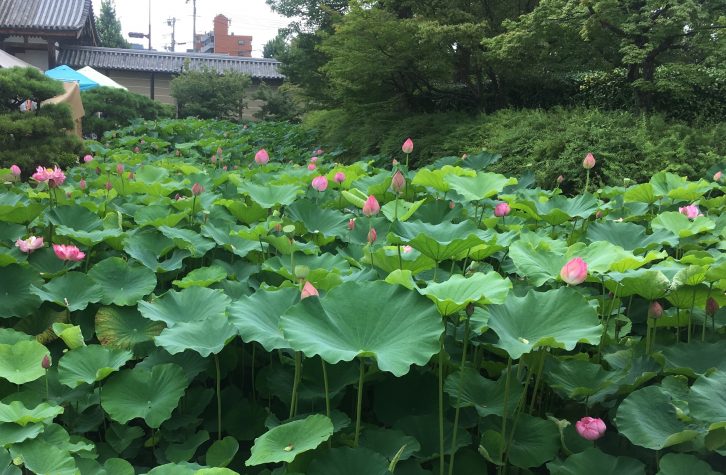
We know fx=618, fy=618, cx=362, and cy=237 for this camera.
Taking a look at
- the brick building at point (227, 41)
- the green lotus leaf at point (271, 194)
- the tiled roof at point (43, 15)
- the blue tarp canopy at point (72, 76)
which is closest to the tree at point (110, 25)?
the brick building at point (227, 41)

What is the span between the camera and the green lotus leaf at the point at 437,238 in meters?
1.21

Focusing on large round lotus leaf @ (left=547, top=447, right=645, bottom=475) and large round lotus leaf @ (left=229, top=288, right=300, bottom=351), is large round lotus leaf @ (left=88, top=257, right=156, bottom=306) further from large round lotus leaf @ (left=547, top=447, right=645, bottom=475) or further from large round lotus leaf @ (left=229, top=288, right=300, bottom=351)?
large round lotus leaf @ (left=547, top=447, right=645, bottom=475)

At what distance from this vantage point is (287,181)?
2488 mm

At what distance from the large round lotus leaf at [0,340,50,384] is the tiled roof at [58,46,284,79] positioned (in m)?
19.6

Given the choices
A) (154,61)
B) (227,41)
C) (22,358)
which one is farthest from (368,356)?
(227,41)

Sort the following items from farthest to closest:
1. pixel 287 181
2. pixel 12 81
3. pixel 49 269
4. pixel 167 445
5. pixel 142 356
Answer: pixel 12 81, pixel 287 181, pixel 49 269, pixel 142 356, pixel 167 445

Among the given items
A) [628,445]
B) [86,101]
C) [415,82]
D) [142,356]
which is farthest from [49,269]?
[86,101]

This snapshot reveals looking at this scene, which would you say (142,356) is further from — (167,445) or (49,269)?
(49,269)

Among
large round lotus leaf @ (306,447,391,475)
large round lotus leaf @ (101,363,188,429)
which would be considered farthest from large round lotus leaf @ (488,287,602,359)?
large round lotus leaf @ (101,363,188,429)

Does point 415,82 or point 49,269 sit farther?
point 415,82

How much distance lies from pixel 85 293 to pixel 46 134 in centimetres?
372

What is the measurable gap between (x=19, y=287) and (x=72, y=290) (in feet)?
0.48

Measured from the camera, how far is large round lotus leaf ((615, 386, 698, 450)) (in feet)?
3.14

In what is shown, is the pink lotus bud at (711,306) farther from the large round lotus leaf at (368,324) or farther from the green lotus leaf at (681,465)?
the large round lotus leaf at (368,324)
